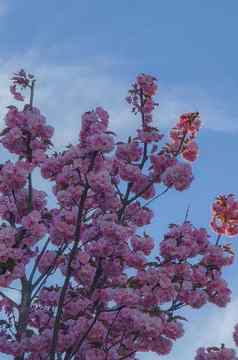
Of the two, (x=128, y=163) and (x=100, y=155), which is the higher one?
(x=128, y=163)

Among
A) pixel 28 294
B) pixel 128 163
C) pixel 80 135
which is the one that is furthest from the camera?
pixel 128 163

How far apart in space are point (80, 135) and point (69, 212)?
4.42 feet

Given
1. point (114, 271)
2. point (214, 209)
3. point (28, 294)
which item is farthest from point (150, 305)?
point (214, 209)

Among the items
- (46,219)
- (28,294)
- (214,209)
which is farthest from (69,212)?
(214,209)

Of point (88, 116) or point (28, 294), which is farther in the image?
point (28, 294)

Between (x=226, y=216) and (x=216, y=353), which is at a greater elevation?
(x=226, y=216)

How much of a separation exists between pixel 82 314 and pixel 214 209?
325 centimetres

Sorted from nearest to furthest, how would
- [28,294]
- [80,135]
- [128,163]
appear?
[80,135] < [28,294] < [128,163]

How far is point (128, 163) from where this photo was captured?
12516 mm

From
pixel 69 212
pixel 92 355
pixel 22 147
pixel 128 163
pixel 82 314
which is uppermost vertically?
pixel 128 163

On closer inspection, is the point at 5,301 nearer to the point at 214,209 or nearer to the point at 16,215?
the point at 16,215

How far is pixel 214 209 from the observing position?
12.6m

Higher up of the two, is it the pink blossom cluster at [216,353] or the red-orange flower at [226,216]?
the red-orange flower at [226,216]

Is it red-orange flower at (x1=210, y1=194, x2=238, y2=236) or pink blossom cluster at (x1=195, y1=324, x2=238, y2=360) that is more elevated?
red-orange flower at (x1=210, y1=194, x2=238, y2=236)
